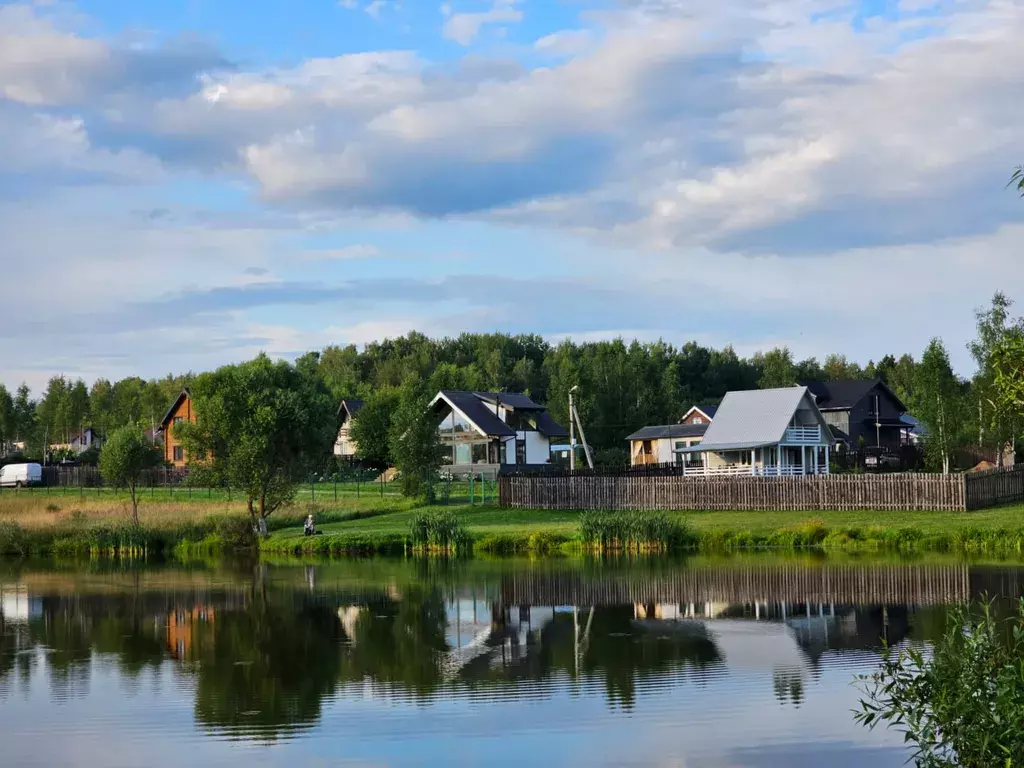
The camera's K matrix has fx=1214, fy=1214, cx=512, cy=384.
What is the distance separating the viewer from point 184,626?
29109mm

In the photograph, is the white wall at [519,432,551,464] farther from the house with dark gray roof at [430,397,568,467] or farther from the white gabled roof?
the white gabled roof

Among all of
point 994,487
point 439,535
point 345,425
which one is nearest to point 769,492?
point 994,487

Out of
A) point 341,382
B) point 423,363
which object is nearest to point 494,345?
point 423,363

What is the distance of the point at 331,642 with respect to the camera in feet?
84.0

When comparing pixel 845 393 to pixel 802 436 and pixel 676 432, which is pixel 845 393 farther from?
pixel 802 436

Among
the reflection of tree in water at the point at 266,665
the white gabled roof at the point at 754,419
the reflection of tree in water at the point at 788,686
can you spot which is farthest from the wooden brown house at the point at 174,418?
the reflection of tree in water at the point at 788,686

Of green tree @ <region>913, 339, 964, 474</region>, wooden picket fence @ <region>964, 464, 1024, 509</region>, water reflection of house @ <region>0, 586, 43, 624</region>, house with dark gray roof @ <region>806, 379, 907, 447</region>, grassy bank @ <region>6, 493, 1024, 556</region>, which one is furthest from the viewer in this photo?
house with dark gray roof @ <region>806, 379, 907, 447</region>

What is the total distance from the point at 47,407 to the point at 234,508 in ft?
264

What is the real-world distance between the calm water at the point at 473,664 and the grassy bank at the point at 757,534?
243 inches

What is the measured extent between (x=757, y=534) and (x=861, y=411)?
190 ft

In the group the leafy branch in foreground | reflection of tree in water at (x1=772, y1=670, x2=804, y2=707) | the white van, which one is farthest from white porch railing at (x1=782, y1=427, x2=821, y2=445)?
the leafy branch in foreground

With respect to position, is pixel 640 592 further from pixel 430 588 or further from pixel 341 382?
pixel 341 382

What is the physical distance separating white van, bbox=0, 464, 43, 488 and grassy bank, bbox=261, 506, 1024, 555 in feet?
140

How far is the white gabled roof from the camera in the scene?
71.4m
